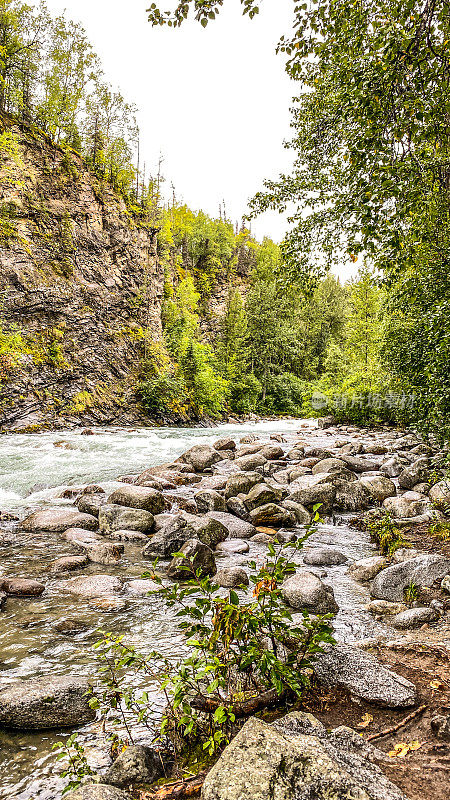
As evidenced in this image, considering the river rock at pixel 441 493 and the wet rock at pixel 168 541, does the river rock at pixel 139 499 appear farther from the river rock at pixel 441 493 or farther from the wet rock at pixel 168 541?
the river rock at pixel 441 493

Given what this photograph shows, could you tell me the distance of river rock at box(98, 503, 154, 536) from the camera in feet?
24.4

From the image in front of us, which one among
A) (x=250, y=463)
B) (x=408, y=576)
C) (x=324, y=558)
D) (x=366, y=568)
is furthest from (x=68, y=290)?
(x=408, y=576)

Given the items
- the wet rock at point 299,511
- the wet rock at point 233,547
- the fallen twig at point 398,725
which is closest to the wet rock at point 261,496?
the wet rock at point 299,511

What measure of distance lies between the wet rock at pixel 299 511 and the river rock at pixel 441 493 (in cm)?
247

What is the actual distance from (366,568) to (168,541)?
9.40 ft

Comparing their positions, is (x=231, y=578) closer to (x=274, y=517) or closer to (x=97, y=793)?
(x=274, y=517)

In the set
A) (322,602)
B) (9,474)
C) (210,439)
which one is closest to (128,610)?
(322,602)

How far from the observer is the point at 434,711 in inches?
100

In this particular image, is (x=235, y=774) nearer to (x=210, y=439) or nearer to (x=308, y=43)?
(x=308, y=43)

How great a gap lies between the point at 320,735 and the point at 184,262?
179 feet

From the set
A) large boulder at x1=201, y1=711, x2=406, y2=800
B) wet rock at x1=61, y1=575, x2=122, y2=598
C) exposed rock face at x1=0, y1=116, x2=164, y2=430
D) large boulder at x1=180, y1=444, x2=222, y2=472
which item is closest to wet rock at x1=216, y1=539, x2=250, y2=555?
wet rock at x1=61, y1=575, x2=122, y2=598

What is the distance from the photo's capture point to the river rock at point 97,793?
1935mm

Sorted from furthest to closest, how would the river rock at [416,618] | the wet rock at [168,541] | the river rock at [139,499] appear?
the river rock at [139,499] → the wet rock at [168,541] → the river rock at [416,618]

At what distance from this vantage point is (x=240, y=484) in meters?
9.84
